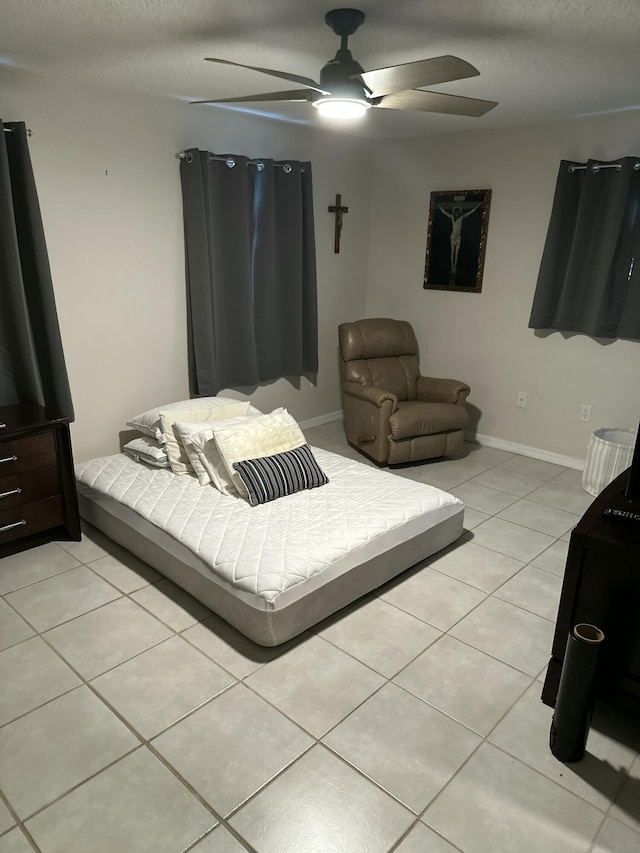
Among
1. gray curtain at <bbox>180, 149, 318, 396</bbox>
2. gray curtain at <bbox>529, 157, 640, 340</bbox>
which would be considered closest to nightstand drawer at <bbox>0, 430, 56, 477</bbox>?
gray curtain at <bbox>180, 149, 318, 396</bbox>

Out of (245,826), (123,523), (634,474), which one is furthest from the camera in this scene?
(123,523)

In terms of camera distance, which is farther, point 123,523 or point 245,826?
point 123,523

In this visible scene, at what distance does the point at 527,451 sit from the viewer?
4570 millimetres

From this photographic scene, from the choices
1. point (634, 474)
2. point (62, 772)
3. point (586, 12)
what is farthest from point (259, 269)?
point (62, 772)

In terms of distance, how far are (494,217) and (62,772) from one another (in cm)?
427

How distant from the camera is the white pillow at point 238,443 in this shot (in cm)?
299

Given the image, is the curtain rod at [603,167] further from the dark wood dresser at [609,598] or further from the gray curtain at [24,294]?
the gray curtain at [24,294]

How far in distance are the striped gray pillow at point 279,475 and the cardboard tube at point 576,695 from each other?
1544mm

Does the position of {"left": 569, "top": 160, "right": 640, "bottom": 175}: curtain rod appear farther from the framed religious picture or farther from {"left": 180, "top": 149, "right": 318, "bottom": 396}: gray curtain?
{"left": 180, "top": 149, "right": 318, "bottom": 396}: gray curtain

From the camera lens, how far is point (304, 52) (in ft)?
8.64

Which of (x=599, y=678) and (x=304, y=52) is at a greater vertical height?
(x=304, y=52)

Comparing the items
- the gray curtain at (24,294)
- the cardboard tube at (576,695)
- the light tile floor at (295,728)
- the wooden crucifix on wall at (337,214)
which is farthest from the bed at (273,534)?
the wooden crucifix on wall at (337,214)

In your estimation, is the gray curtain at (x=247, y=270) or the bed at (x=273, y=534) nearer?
the bed at (x=273, y=534)

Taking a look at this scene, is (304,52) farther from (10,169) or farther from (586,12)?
(10,169)
